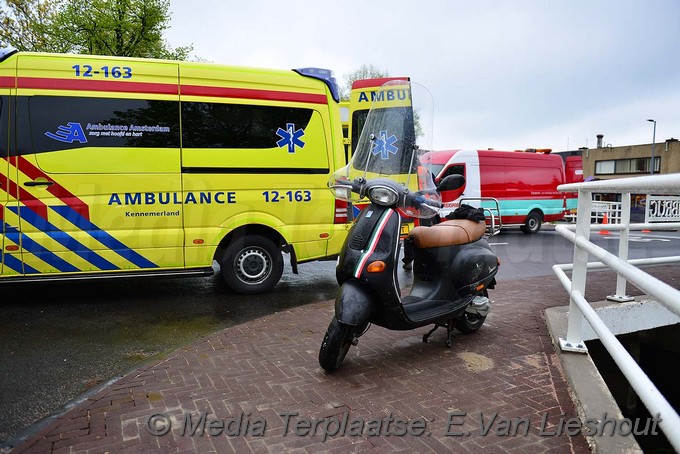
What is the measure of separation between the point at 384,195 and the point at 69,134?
4212 millimetres

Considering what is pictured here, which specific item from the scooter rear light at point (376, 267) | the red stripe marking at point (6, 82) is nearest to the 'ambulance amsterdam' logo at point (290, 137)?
the red stripe marking at point (6, 82)

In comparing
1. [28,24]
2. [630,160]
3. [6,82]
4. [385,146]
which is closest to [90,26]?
[28,24]

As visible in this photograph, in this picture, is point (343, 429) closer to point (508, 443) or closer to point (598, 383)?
point (508, 443)

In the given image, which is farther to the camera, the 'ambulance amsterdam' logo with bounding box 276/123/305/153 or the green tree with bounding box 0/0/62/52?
the green tree with bounding box 0/0/62/52

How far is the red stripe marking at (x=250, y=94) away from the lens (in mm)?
6418

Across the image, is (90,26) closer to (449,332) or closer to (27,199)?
(27,199)

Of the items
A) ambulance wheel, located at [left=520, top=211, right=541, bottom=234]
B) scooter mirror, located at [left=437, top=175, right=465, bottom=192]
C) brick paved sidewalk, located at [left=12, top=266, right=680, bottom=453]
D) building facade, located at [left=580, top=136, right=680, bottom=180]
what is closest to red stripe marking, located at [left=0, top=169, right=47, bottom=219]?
brick paved sidewalk, located at [left=12, top=266, right=680, bottom=453]

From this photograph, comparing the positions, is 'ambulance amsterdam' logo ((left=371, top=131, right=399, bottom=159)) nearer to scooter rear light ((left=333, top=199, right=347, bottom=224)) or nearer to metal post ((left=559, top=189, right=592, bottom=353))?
metal post ((left=559, top=189, right=592, bottom=353))

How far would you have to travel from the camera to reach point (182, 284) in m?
7.70

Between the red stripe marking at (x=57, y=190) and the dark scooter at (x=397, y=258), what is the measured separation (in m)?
3.42

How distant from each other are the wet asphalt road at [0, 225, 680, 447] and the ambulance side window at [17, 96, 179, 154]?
2000 millimetres

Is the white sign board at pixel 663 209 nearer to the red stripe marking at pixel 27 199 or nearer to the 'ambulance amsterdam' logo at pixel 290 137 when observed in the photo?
the 'ambulance amsterdam' logo at pixel 290 137

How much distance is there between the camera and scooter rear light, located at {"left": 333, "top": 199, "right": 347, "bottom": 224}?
7176 mm

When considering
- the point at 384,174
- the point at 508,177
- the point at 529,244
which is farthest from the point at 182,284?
the point at 508,177
